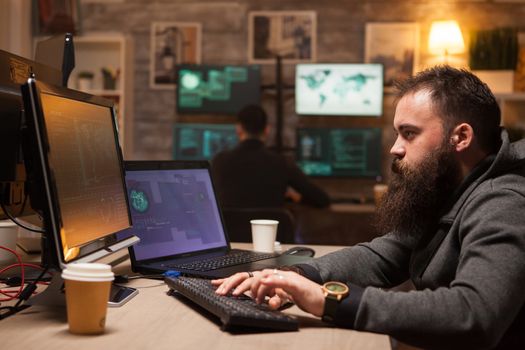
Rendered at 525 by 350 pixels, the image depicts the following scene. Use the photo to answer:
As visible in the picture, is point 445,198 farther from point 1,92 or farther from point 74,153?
point 1,92

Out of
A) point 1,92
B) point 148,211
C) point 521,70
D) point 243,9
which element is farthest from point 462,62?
point 1,92

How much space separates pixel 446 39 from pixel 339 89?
850 millimetres

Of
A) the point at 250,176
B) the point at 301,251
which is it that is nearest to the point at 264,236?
the point at 301,251

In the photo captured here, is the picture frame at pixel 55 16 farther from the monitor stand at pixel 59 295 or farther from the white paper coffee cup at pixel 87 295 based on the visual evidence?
the white paper coffee cup at pixel 87 295

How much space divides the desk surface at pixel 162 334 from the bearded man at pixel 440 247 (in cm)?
5

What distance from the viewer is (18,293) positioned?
1264 millimetres

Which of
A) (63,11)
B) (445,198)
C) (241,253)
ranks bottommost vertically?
(241,253)

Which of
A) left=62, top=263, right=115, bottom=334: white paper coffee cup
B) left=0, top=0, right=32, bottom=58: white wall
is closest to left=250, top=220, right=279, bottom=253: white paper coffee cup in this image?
left=62, top=263, right=115, bottom=334: white paper coffee cup

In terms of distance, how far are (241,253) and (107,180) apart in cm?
58

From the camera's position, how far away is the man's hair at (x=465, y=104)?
132 centimetres

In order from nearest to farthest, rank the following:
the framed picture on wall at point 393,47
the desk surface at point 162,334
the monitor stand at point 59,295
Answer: the desk surface at point 162,334, the monitor stand at point 59,295, the framed picture on wall at point 393,47

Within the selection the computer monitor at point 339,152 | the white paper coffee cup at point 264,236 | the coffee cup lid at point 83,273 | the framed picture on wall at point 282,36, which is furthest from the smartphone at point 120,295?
the framed picture on wall at point 282,36

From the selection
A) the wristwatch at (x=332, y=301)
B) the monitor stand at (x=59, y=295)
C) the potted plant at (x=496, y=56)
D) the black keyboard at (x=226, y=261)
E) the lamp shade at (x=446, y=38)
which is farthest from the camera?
the potted plant at (x=496, y=56)

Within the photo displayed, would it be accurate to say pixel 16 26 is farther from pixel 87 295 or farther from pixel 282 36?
pixel 87 295
